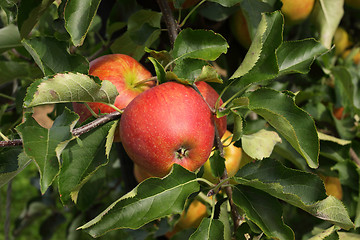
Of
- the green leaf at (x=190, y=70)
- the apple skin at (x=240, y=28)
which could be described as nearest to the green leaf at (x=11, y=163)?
the green leaf at (x=190, y=70)

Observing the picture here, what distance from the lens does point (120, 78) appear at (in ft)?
2.42

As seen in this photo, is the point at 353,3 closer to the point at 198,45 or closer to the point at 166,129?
the point at 198,45

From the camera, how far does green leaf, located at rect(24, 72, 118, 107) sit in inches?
22.7

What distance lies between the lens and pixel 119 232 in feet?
3.41

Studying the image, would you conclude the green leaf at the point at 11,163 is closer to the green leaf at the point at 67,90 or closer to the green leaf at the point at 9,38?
the green leaf at the point at 67,90

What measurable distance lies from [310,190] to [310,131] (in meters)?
0.10

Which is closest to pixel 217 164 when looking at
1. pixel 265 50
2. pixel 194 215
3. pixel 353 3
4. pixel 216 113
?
pixel 216 113

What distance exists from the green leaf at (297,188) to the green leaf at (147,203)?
0.31 ft

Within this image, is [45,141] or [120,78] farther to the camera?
[120,78]

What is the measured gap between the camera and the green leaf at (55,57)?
→ 0.70 meters

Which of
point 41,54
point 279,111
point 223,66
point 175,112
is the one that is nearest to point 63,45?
point 41,54

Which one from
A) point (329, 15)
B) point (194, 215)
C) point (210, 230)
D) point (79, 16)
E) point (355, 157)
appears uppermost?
point (79, 16)

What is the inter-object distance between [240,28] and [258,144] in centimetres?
41

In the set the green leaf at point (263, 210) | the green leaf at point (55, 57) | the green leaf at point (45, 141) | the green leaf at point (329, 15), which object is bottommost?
the green leaf at point (263, 210)
